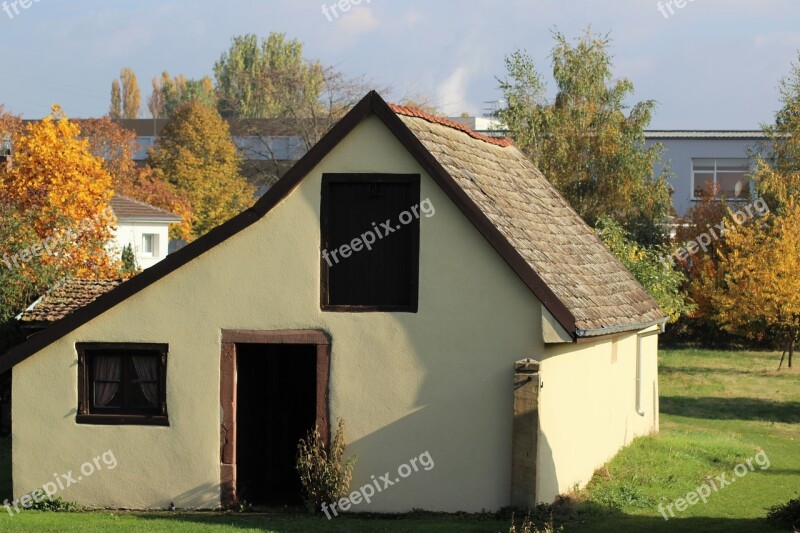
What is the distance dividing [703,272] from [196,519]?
30.5 m

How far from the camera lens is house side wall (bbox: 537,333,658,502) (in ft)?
52.6

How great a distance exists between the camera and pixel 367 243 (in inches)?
650

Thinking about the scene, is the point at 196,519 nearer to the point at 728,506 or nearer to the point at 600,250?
the point at 728,506

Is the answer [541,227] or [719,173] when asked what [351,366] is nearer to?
[541,227]

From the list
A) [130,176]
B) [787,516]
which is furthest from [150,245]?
[787,516]

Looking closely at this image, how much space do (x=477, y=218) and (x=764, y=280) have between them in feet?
79.5

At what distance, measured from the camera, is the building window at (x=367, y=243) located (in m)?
16.3

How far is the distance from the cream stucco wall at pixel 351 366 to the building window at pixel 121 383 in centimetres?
13

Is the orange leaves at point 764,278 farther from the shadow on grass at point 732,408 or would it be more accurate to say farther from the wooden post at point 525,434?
the wooden post at point 525,434

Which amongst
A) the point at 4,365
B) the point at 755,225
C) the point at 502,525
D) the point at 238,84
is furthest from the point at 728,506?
the point at 238,84

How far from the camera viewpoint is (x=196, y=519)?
1574cm

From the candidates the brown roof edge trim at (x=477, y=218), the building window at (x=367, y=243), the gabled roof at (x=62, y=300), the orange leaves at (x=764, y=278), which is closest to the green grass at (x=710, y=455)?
the orange leaves at (x=764, y=278)

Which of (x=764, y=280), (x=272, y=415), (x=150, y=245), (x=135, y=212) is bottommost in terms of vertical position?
(x=272, y=415)

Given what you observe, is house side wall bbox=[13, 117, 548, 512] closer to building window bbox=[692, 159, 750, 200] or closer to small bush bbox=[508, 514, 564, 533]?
small bush bbox=[508, 514, 564, 533]
